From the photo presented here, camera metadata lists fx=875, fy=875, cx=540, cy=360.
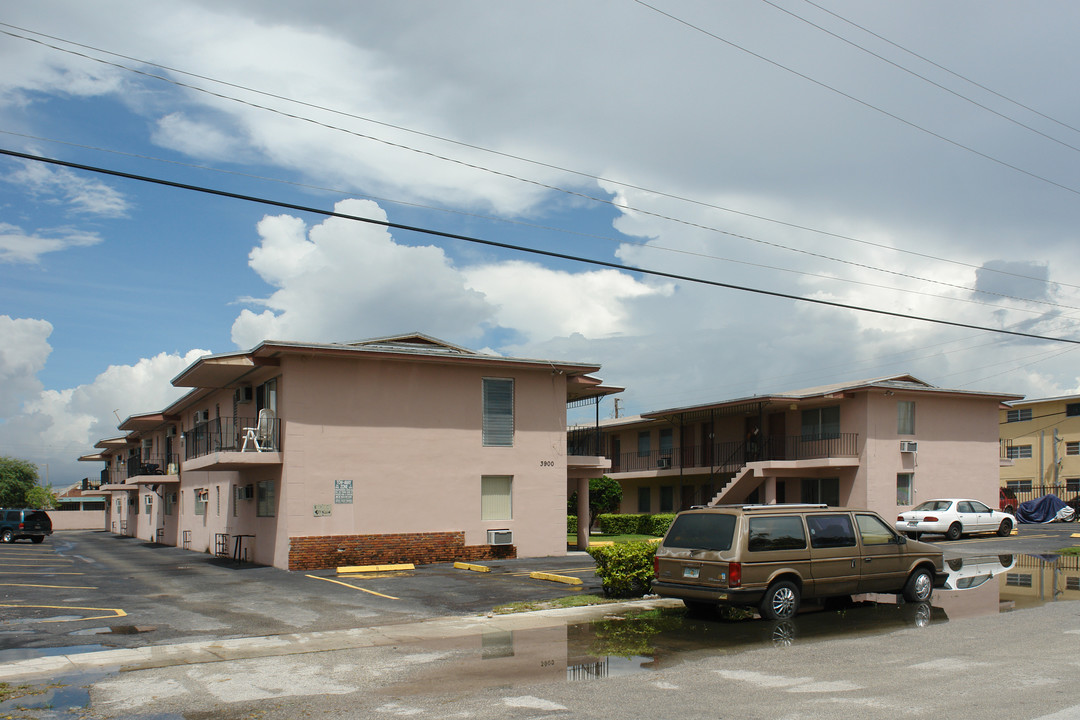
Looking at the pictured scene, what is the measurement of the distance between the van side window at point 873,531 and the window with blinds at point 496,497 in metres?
12.9

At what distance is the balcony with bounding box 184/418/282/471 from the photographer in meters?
21.8

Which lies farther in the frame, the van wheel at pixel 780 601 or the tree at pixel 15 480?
the tree at pixel 15 480

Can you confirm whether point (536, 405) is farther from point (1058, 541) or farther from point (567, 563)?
point (1058, 541)

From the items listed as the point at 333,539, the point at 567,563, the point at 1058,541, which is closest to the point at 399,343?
the point at 333,539

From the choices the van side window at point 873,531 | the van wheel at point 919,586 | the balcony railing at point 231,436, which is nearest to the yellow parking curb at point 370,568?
the balcony railing at point 231,436

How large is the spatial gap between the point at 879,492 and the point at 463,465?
656 inches

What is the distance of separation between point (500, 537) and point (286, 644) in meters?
13.1

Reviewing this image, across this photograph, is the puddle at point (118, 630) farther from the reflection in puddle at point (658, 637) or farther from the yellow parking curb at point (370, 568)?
the yellow parking curb at point (370, 568)

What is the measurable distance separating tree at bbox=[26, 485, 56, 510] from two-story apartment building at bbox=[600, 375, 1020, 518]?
3206 inches

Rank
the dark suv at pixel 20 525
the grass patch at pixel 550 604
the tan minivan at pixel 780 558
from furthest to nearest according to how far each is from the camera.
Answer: the dark suv at pixel 20 525 < the grass patch at pixel 550 604 < the tan minivan at pixel 780 558

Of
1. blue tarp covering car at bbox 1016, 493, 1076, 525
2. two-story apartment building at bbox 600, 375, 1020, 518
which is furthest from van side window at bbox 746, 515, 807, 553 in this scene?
blue tarp covering car at bbox 1016, 493, 1076, 525

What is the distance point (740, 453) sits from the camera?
37.8 meters

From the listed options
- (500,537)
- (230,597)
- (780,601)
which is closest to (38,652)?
(230,597)

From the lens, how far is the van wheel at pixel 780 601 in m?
12.1
